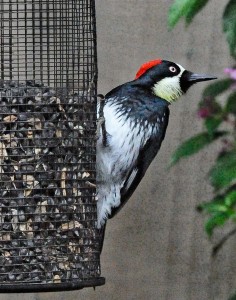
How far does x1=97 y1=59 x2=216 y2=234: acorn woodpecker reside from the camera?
15.5ft

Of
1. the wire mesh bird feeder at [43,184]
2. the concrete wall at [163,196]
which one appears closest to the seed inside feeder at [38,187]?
the wire mesh bird feeder at [43,184]

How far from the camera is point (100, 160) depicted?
471cm

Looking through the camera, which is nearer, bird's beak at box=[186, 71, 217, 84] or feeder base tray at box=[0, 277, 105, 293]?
feeder base tray at box=[0, 277, 105, 293]

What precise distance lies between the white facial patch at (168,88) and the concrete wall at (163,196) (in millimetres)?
173

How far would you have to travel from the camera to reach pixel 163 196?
517cm

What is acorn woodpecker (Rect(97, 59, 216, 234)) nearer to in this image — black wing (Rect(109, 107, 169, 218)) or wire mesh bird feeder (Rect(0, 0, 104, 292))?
black wing (Rect(109, 107, 169, 218))

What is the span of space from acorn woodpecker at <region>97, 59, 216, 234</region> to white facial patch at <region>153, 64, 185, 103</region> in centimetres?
2

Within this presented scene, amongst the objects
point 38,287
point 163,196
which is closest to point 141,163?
point 163,196

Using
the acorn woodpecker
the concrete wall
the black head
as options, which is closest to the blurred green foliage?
the acorn woodpecker

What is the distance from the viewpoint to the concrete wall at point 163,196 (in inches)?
202

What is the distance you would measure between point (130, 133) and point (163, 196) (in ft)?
1.73

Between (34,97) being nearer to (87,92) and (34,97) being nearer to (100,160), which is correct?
(87,92)

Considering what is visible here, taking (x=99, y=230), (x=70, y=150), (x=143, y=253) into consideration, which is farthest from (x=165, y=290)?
(x=70, y=150)

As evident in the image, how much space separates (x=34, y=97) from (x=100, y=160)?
64cm
